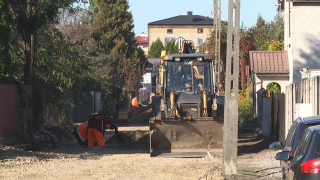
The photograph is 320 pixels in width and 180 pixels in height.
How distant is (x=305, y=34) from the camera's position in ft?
77.2

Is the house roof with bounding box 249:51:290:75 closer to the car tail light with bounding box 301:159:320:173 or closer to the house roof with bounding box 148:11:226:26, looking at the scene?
the car tail light with bounding box 301:159:320:173

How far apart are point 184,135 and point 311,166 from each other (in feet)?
28.4

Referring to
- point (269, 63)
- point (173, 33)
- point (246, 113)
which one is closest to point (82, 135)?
point (246, 113)

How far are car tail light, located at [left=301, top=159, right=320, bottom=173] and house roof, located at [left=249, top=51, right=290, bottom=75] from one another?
64.1 feet

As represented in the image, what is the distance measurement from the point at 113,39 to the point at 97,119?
106ft

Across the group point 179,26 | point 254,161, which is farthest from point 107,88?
point 179,26

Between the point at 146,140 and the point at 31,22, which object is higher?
the point at 31,22

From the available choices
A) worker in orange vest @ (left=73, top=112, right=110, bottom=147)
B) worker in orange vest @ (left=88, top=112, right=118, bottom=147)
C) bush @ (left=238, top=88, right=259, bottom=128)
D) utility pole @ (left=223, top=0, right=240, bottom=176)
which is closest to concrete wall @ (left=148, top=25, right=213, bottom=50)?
bush @ (left=238, top=88, right=259, bottom=128)

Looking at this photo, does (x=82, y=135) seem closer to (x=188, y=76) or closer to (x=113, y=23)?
(x=188, y=76)

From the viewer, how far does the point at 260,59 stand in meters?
25.5

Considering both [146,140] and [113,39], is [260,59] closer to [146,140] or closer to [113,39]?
[146,140]

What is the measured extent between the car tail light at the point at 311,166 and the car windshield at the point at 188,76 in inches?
377

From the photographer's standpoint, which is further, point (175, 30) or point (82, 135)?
point (175, 30)

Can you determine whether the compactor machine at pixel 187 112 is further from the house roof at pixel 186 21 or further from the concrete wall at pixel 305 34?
the house roof at pixel 186 21
